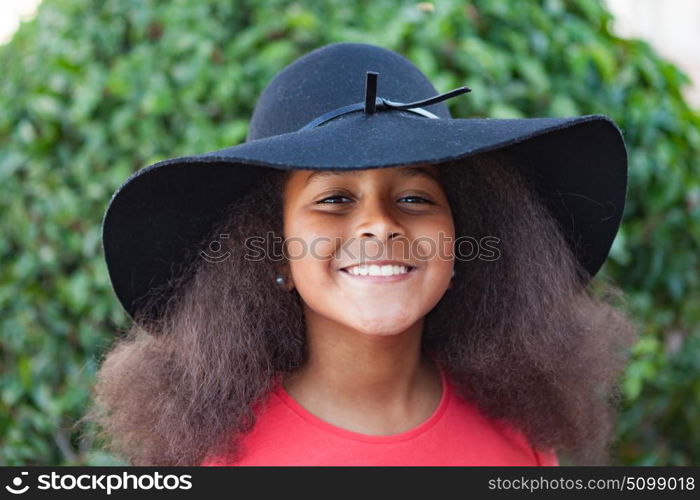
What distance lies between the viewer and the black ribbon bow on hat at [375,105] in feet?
5.17

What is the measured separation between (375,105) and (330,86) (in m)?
0.17

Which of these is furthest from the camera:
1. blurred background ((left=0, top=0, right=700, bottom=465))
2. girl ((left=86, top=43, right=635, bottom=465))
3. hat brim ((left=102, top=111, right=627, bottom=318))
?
blurred background ((left=0, top=0, right=700, bottom=465))

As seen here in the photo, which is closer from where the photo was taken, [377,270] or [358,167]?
[358,167]

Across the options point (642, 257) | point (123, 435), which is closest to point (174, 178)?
point (123, 435)

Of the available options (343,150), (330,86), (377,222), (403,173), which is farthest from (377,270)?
(330,86)

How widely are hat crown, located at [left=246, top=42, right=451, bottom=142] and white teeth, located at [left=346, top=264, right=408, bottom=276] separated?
1.07 ft

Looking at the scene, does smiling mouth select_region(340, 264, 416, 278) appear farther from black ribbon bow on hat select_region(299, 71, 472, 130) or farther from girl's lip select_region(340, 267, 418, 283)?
black ribbon bow on hat select_region(299, 71, 472, 130)

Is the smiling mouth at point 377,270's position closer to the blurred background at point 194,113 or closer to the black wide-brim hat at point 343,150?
the black wide-brim hat at point 343,150

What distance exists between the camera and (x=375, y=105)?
5.30 feet

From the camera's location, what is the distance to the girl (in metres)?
1.68

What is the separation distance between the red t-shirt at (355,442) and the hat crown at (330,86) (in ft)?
2.00

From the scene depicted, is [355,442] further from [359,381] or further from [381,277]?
[381,277]

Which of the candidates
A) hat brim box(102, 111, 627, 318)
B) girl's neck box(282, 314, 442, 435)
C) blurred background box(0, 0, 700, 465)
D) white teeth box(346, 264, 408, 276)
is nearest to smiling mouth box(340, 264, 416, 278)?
white teeth box(346, 264, 408, 276)

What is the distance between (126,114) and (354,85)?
105 centimetres
